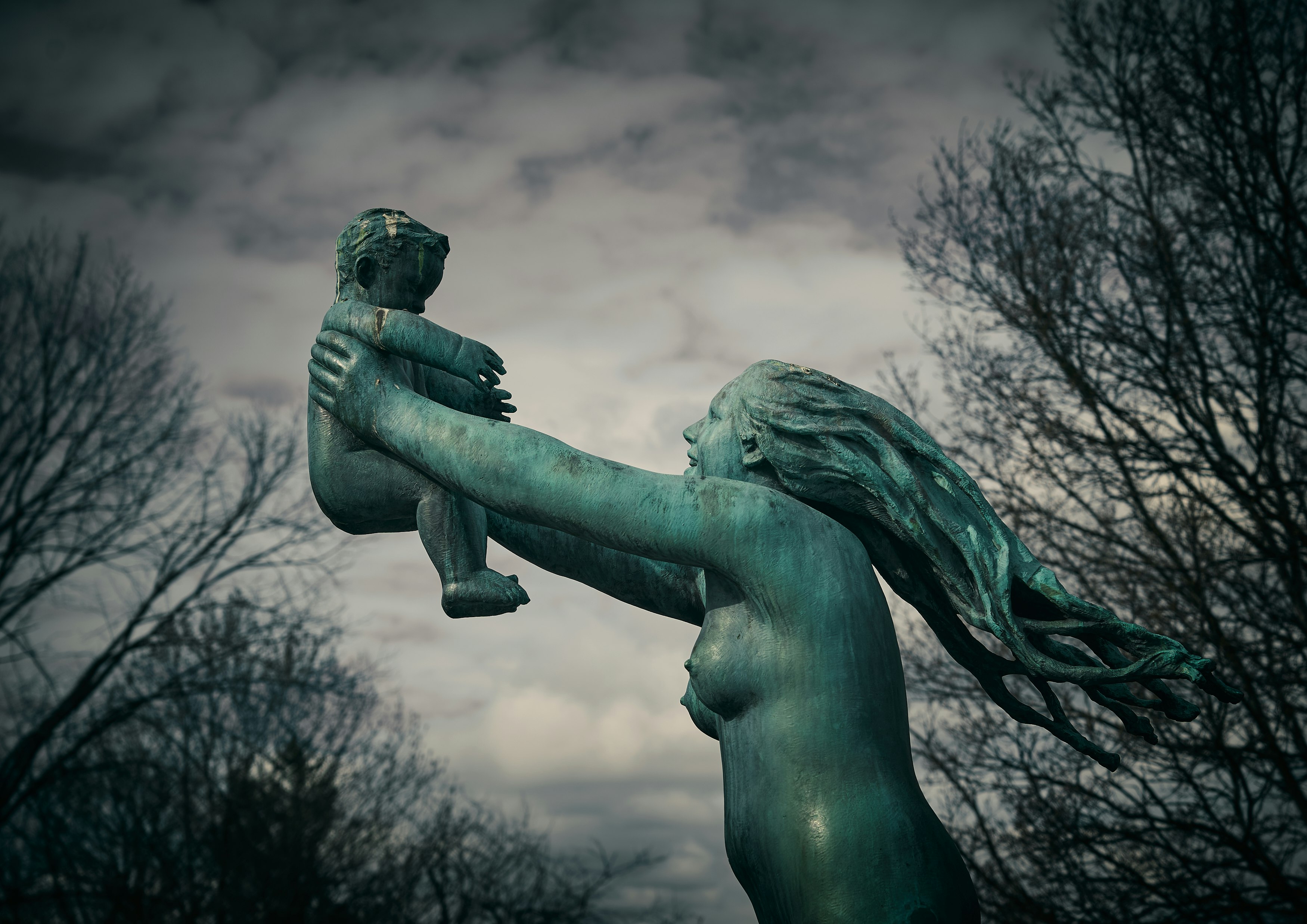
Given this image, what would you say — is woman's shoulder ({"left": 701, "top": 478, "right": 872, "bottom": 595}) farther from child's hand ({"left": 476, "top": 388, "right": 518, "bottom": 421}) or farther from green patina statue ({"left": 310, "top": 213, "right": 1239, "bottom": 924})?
child's hand ({"left": 476, "top": 388, "right": 518, "bottom": 421})

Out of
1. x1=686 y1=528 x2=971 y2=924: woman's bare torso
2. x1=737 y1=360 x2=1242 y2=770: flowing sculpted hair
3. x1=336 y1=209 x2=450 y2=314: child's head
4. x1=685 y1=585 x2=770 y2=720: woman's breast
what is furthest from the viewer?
x1=336 y1=209 x2=450 y2=314: child's head

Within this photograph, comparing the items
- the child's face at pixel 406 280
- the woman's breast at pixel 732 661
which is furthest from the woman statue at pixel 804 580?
the child's face at pixel 406 280

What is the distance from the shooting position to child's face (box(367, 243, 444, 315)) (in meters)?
2.39

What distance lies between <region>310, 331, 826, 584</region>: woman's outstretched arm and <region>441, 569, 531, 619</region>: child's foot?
0.16 meters

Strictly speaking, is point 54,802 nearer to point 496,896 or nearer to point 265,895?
point 265,895

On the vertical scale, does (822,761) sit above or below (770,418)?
below

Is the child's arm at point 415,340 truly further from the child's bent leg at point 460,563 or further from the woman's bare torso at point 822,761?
the woman's bare torso at point 822,761

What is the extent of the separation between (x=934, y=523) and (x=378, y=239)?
52.5 inches

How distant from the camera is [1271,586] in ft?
24.4

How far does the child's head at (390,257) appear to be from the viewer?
2389mm

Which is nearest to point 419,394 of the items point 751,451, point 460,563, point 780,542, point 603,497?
point 460,563

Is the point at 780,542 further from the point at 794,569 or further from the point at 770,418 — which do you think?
the point at 770,418

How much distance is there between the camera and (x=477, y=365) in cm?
230

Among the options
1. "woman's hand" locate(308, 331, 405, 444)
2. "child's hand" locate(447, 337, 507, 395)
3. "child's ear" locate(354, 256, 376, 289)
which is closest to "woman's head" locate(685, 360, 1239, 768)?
"child's hand" locate(447, 337, 507, 395)
